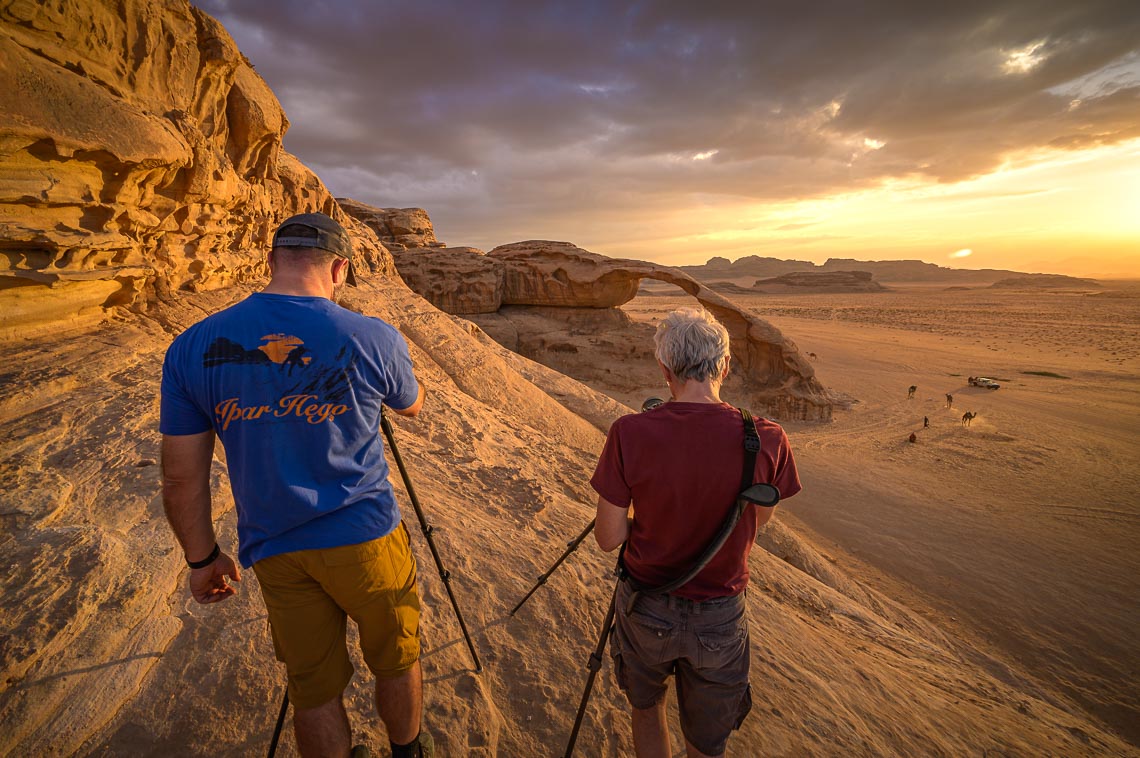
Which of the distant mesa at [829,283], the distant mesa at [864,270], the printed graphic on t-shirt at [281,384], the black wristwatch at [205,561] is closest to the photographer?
the printed graphic on t-shirt at [281,384]

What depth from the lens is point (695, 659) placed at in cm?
186

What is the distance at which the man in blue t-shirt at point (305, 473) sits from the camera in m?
1.58

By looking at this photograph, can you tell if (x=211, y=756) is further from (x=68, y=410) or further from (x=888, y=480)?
(x=888, y=480)

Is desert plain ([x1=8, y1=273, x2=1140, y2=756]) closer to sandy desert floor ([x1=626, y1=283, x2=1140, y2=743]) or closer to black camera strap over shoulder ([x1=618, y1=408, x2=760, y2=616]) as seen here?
sandy desert floor ([x1=626, y1=283, x2=1140, y2=743])

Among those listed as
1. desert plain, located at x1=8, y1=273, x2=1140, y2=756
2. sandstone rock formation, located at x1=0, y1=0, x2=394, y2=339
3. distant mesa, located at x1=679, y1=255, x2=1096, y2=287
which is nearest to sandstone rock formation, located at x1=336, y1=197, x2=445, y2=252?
desert plain, located at x1=8, y1=273, x2=1140, y2=756

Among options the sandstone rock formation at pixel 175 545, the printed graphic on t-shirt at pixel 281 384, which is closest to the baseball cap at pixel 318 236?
the printed graphic on t-shirt at pixel 281 384

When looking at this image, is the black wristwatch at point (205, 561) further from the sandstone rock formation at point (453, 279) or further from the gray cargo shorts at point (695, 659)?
the sandstone rock formation at point (453, 279)

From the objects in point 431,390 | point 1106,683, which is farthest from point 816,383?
point 431,390

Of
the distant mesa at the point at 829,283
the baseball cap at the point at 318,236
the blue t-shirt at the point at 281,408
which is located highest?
the baseball cap at the point at 318,236

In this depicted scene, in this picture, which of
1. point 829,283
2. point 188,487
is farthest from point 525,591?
point 829,283

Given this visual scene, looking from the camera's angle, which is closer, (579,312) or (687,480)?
(687,480)

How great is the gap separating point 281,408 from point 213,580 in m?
0.88

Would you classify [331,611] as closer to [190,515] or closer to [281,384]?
[190,515]

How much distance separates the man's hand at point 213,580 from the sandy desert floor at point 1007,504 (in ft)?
26.4
